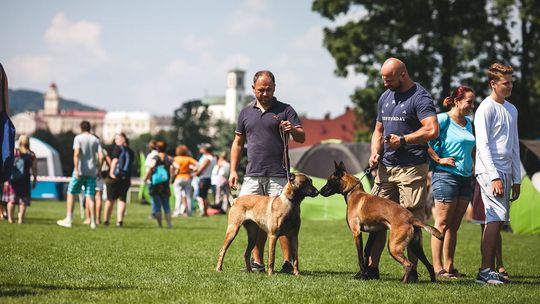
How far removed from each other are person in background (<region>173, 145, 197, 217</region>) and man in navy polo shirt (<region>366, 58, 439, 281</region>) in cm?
1359

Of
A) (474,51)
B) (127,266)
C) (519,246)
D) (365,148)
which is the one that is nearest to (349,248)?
(519,246)

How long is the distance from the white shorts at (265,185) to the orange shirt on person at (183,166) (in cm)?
1322

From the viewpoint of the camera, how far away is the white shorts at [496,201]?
7.52 meters

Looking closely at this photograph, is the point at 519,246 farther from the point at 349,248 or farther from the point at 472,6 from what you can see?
the point at 472,6

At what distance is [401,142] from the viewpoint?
731cm

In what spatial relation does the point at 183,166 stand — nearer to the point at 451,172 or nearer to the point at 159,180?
the point at 159,180

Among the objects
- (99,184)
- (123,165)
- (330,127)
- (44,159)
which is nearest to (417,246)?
(123,165)

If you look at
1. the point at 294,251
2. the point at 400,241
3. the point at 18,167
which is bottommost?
the point at 294,251

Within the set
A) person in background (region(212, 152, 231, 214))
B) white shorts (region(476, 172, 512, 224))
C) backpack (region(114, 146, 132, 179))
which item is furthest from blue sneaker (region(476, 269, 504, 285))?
person in background (region(212, 152, 231, 214))

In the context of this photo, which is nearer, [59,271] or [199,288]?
[199,288]

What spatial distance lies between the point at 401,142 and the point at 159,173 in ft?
31.7

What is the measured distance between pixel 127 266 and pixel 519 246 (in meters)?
7.73

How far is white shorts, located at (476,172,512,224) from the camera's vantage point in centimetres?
752

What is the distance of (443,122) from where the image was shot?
28.6 ft
